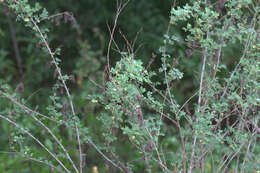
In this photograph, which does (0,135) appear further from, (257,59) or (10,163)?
(257,59)

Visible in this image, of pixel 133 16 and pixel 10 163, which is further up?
pixel 133 16

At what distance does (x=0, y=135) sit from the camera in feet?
Result: 15.6

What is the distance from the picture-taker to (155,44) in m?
5.68

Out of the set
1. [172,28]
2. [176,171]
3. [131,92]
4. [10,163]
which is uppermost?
[172,28]

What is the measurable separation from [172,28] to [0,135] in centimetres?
245

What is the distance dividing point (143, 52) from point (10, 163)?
2.46 meters

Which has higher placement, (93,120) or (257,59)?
(257,59)

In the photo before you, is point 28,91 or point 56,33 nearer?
point 28,91

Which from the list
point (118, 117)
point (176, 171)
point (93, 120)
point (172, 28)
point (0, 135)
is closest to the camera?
point (118, 117)

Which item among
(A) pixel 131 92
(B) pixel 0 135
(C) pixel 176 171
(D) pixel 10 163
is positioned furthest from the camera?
(B) pixel 0 135

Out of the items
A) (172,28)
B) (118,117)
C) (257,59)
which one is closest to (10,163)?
(118,117)

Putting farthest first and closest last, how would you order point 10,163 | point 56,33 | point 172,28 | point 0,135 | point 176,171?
point 56,33 < point 172,28 < point 0,135 < point 10,163 < point 176,171

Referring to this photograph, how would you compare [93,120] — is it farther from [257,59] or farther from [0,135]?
[257,59]

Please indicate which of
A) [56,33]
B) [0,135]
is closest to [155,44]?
[56,33]
